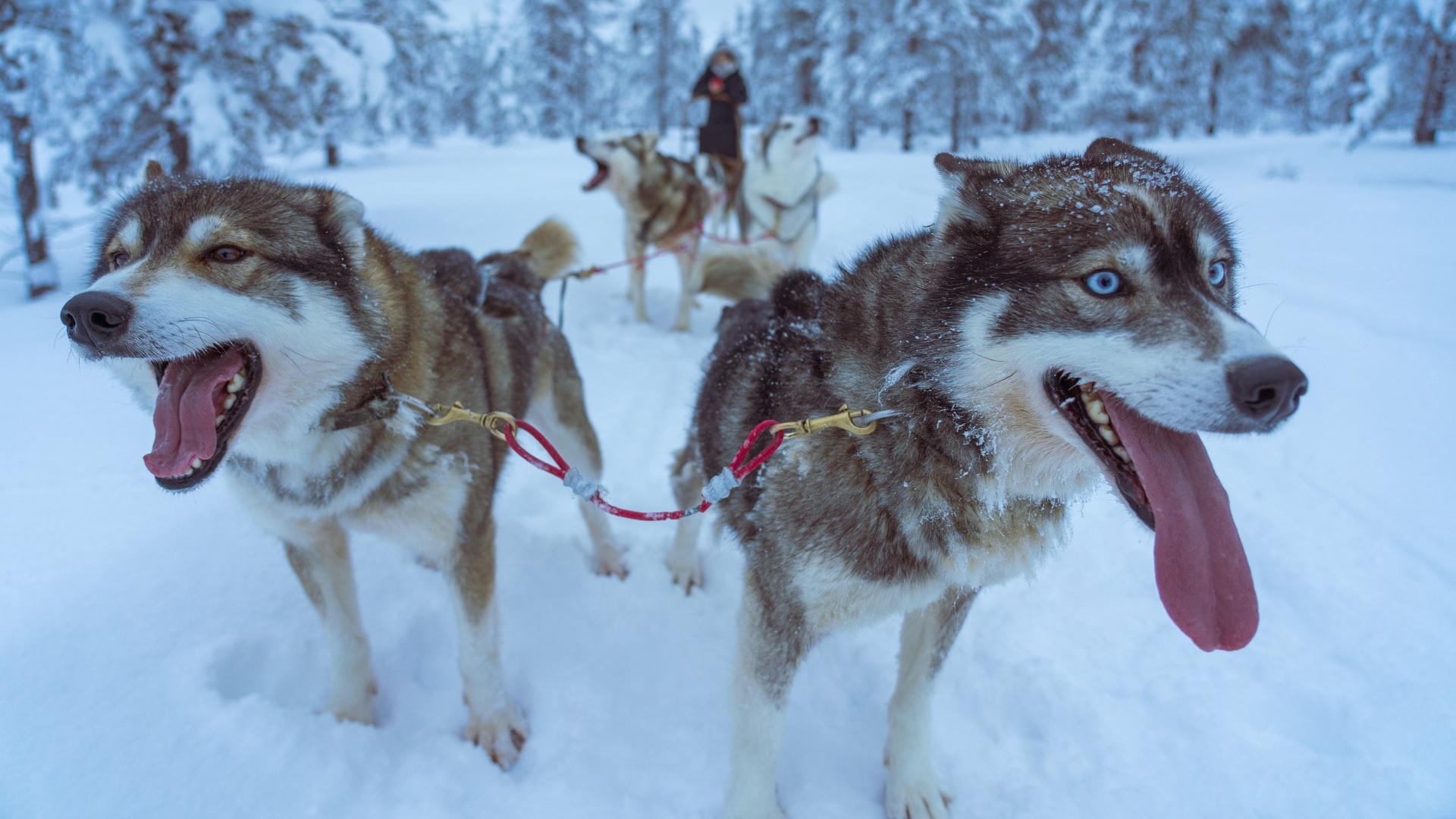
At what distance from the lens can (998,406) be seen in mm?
1262

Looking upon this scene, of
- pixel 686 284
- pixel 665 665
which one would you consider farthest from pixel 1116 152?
pixel 686 284

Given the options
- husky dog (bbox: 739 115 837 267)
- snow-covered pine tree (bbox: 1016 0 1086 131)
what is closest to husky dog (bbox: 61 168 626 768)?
husky dog (bbox: 739 115 837 267)

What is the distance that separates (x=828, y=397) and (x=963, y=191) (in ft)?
1.63

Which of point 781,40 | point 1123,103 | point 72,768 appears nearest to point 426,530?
point 72,768

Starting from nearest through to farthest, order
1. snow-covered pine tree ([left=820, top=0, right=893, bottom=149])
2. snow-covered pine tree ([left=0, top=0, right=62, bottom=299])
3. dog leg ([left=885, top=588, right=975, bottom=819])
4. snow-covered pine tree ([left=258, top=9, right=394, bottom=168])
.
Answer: dog leg ([left=885, top=588, right=975, bottom=819]) → snow-covered pine tree ([left=0, top=0, right=62, bottom=299]) → snow-covered pine tree ([left=258, top=9, right=394, bottom=168]) → snow-covered pine tree ([left=820, top=0, right=893, bottom=149])

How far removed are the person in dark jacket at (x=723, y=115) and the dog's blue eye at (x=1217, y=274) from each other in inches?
278

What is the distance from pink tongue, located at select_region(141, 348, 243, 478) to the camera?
140 centimetres

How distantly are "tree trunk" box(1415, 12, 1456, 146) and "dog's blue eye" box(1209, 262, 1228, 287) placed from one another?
15.0 m

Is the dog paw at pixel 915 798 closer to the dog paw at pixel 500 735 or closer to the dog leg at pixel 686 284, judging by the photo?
the dog paw at pixel 500 735

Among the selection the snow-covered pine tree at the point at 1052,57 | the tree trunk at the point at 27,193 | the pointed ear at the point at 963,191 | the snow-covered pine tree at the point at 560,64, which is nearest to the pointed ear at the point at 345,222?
the pointed ear at the point at 963,191

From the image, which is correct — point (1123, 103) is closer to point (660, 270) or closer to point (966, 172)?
point (660, 270)

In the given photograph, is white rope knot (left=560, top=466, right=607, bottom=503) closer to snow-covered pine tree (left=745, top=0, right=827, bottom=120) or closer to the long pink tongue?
the long pink tongue

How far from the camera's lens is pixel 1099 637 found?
2.27 metres

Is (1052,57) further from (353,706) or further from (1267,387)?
(353,706)
